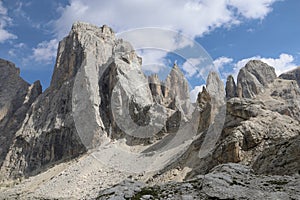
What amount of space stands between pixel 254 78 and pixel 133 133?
A: 68.3 meters

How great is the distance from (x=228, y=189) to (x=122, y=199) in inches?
143

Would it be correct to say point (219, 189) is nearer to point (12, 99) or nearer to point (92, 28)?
point (92, 28)

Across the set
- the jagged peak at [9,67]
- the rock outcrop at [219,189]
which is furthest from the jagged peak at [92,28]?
the rock outcrop at [219,189]

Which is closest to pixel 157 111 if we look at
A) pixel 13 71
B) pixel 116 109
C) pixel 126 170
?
pixel 116 109

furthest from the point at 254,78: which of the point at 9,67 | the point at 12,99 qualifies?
the point at 9,67

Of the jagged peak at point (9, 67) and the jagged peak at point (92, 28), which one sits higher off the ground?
the jagged peak at point (92, 28)

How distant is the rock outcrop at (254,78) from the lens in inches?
4596

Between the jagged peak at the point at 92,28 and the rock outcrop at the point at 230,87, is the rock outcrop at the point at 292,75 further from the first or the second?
the jagged peak at the point at 92,28

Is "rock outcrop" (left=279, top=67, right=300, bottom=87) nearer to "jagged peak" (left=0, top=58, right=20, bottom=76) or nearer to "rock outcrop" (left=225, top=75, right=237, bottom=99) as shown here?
"rock outcrop" (left=225, top=75, right=237, bottom=99)

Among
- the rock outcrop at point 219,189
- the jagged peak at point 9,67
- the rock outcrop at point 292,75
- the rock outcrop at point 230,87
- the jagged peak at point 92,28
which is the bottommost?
the rock outcrop at point 219,189

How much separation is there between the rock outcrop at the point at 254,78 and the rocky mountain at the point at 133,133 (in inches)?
16.2

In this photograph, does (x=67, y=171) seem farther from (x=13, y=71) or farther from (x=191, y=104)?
(x=13, y=71)

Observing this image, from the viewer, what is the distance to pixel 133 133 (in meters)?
71.2

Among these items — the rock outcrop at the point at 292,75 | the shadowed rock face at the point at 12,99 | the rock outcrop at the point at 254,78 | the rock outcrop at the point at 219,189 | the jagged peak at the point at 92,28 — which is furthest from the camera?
the rock outcrop at the point at 292,75
